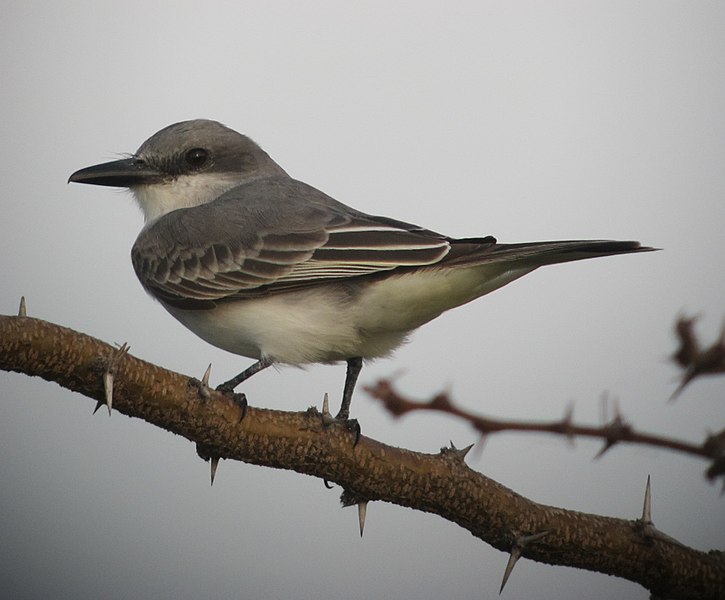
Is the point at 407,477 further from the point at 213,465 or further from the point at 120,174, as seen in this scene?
the point at 120,174

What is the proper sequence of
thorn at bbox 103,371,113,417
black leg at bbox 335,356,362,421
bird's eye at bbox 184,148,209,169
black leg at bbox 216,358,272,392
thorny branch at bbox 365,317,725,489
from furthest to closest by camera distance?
bird's eye at bbox 184,148,209,169 → black leg at bbox 335,356,362,421 → black leg at bbox 216,358,272,392 → thorn at bbox 103,371,113,417 → thorny branch at bbox 365,317,725,489

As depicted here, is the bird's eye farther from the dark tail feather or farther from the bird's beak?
the dark tail feather

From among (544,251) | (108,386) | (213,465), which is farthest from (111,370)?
(544,251)

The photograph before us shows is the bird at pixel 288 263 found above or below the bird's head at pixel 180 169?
below

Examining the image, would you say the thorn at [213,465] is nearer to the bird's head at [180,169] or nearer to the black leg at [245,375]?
the black leg at [245,375]

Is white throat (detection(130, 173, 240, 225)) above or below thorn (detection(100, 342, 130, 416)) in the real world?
above

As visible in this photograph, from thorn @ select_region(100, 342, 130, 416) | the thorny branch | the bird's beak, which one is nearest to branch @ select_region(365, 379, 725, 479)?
the thorny branch

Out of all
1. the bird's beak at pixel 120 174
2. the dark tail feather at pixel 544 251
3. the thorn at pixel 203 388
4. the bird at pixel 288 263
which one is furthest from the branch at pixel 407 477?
the bird's beak at pixel 120 174
